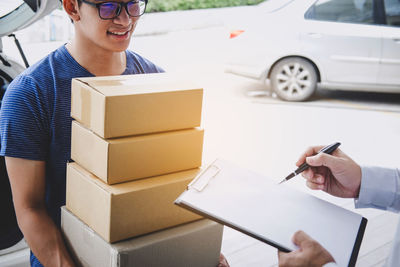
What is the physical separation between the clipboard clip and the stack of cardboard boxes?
7 cm

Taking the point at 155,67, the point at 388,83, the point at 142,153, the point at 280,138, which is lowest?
the point at 280,138

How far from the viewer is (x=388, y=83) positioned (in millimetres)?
5984

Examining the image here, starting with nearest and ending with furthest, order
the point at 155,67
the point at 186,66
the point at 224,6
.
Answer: the point at 155,67, the point at 186,66, the point at 224,6

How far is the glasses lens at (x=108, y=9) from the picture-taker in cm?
137

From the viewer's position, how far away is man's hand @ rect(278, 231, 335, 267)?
1.09 m

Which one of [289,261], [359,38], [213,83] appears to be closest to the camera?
[289,261]

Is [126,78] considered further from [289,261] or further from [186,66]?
[186,66]

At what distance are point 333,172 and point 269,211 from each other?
1.34 feet

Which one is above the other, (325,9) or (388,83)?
(325,9)

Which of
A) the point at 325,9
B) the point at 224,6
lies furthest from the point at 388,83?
the point at 224,6

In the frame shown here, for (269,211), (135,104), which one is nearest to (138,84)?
(135,104)

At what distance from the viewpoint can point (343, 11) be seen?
5742 mm

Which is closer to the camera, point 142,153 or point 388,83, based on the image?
point 142,153

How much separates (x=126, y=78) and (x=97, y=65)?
0.89 ft
